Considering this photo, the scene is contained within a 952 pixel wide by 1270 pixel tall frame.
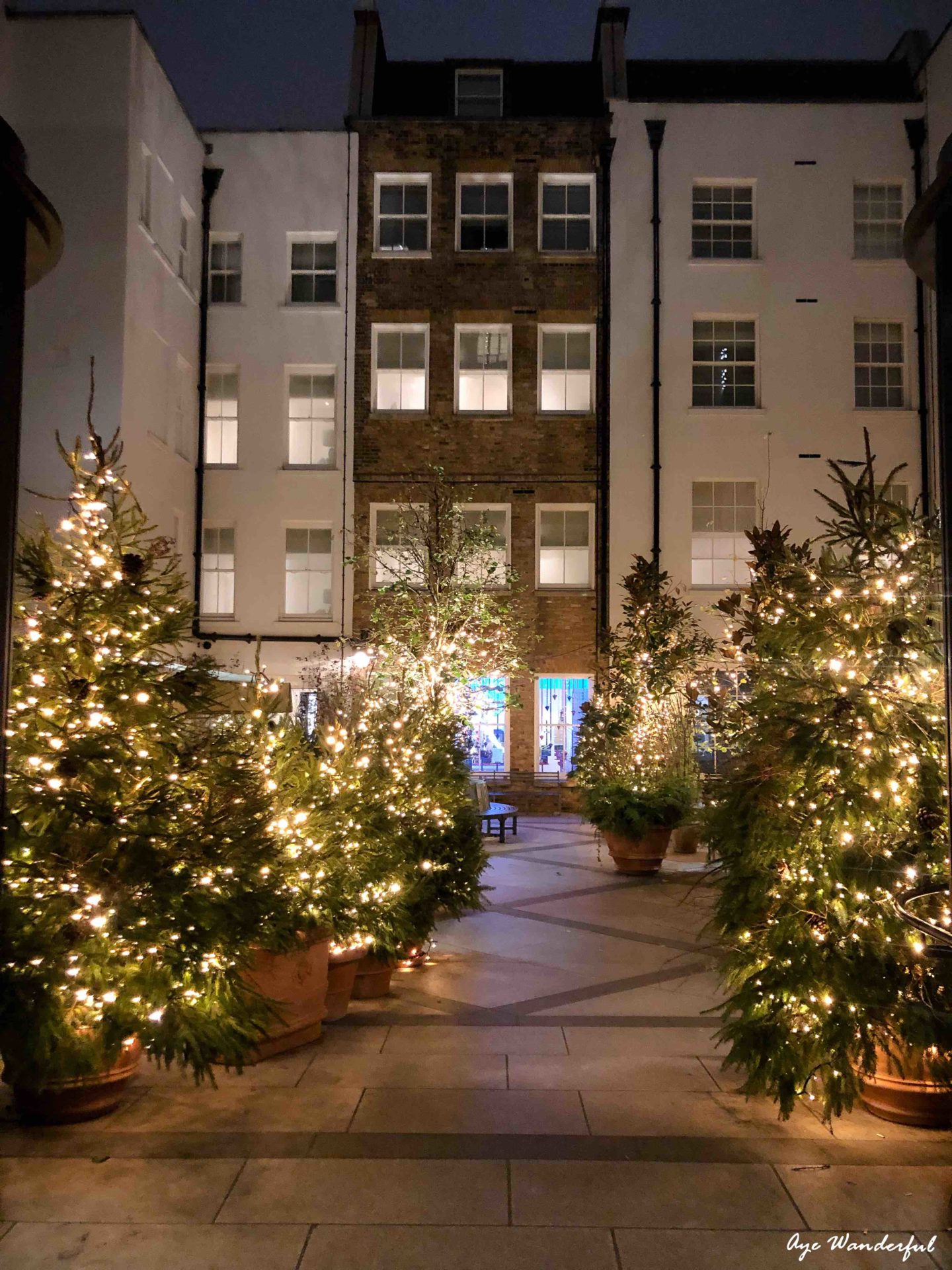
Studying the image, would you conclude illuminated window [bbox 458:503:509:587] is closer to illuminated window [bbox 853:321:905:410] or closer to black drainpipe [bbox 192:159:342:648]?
black drainpipe [bbox 192:159:342:648]

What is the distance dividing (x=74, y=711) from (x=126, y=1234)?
7.53ft

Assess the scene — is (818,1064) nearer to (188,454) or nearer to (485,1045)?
(485,1045)

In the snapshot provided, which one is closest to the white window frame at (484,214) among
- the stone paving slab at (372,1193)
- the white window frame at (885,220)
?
the white window frame at (885,220)

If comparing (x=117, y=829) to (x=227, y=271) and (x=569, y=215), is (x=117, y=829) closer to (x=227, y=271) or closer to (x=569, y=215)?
(x=227, y=271)

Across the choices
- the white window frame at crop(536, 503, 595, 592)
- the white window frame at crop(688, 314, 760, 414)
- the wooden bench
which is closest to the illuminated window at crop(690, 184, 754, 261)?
the white window frame at crop(688, 314, 760, 414)

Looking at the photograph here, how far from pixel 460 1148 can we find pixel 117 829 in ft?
6.87

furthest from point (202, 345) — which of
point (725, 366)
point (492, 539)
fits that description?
point (725, 366)

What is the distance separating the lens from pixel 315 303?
23281 mm

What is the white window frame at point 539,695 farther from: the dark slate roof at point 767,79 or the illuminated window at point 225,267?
the dark slate roof at point 767,79

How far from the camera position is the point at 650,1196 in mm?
4430

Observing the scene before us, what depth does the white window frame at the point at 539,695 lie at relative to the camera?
893 inches

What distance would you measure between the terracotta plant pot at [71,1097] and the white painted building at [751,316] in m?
18.2

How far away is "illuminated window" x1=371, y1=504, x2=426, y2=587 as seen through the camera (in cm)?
2042

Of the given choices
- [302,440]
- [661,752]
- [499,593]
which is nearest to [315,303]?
[302,440]
